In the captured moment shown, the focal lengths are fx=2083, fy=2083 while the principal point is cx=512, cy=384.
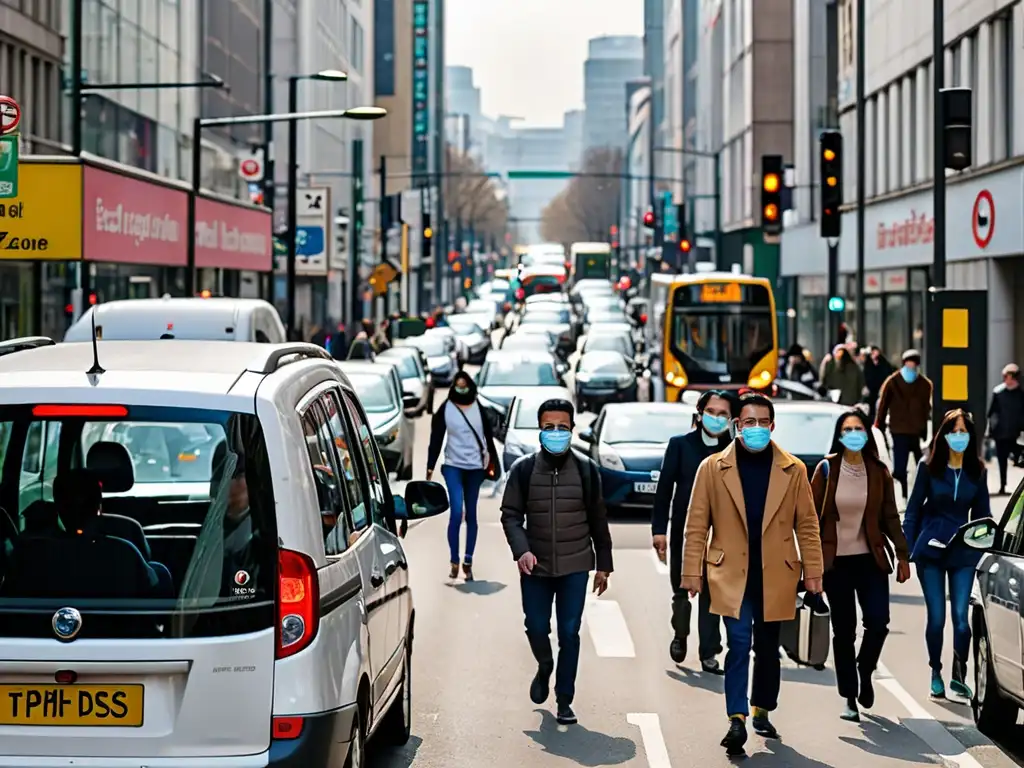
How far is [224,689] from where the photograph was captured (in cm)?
612

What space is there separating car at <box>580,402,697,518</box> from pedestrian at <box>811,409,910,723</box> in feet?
35.7

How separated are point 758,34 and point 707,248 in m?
27.2

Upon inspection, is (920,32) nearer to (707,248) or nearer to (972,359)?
(972,359)

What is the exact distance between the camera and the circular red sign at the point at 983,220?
116ft

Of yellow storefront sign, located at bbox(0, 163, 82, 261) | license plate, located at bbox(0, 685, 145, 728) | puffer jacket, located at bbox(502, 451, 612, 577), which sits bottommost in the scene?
license plate, located at bbox(0, 685, 145, 728)

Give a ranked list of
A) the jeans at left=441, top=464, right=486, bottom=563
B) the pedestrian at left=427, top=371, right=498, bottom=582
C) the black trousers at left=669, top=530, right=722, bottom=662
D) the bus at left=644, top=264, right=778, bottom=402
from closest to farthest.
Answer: the black trousers at left=669, top=530, right=722, bottom=662 < the jeans at left=441, top=464, right=486, bottom=563 < the pedestrian at left=427, top=371, right=498, bottom=582 < the bus at left=644, top=264, right=778, bottom=402

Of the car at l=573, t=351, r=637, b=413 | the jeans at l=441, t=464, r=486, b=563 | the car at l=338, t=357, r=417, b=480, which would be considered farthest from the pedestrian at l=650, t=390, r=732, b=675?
the car at l=573, t=351, r=637, b=413

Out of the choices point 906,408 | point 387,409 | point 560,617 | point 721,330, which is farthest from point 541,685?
point 721,330

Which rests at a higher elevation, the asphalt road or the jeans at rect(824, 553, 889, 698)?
the jeans at rect(824, 553, 889, 698)

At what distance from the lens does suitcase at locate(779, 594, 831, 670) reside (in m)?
10.7

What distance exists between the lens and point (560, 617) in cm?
1076

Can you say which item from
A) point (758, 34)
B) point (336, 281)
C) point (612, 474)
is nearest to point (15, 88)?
point (612, 474)

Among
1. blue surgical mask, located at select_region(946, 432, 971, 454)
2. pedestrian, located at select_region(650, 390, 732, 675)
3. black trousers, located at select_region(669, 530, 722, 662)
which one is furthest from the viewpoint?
black trousers, located at select_region(669, 530, 722, 662)

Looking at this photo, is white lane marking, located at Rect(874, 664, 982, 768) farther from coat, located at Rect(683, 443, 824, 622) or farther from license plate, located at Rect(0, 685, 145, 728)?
license plate, located at Rect(0, 685, 145, 728)
